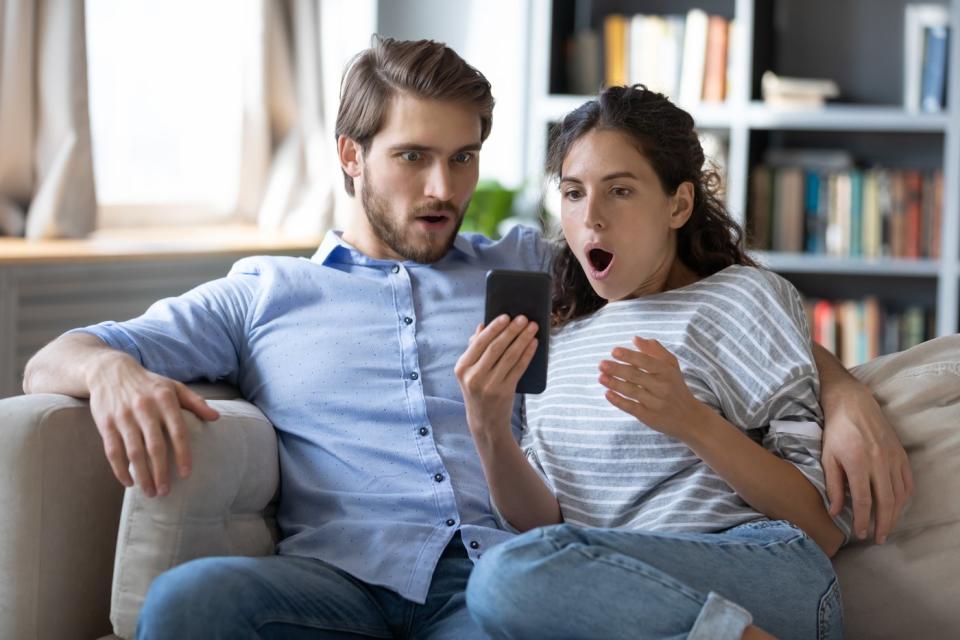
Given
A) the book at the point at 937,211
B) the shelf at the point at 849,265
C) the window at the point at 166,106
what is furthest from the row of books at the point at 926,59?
the window at the point at 166,106

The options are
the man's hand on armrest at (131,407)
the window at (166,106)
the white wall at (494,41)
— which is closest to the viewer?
the man's hand on armrest at (131,407)

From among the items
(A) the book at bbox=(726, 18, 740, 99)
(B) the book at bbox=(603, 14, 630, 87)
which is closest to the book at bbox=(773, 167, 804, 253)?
(A) the book at bbox=(726, 18, 740, 99)

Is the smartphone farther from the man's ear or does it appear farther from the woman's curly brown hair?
the man's ear

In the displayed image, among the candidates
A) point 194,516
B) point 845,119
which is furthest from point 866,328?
point 194,516

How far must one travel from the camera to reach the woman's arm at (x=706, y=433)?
1.53 m

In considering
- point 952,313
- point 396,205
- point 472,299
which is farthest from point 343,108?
point 952,313

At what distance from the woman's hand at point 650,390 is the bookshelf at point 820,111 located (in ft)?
7.37

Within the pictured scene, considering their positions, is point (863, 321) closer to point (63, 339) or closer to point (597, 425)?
point (597, 425)

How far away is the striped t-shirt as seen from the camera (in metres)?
1.63

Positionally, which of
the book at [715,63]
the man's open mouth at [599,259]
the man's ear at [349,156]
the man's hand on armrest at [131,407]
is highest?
the book at [715,63]

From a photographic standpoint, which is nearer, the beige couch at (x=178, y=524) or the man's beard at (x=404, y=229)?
the beige couch at (x=178, y=524)

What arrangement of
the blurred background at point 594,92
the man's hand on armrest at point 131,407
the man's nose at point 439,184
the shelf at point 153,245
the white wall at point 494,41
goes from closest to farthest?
the man's hand on armrest at point 131,407 → the man's nose at point 439,184 → the shelf at point 153,245 → the blurred background at point 594,92 → the white wall at point 494,41

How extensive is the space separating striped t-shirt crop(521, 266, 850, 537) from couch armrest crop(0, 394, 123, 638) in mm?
610

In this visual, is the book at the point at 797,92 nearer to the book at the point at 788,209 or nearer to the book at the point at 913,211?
the book at the point at 788,209
